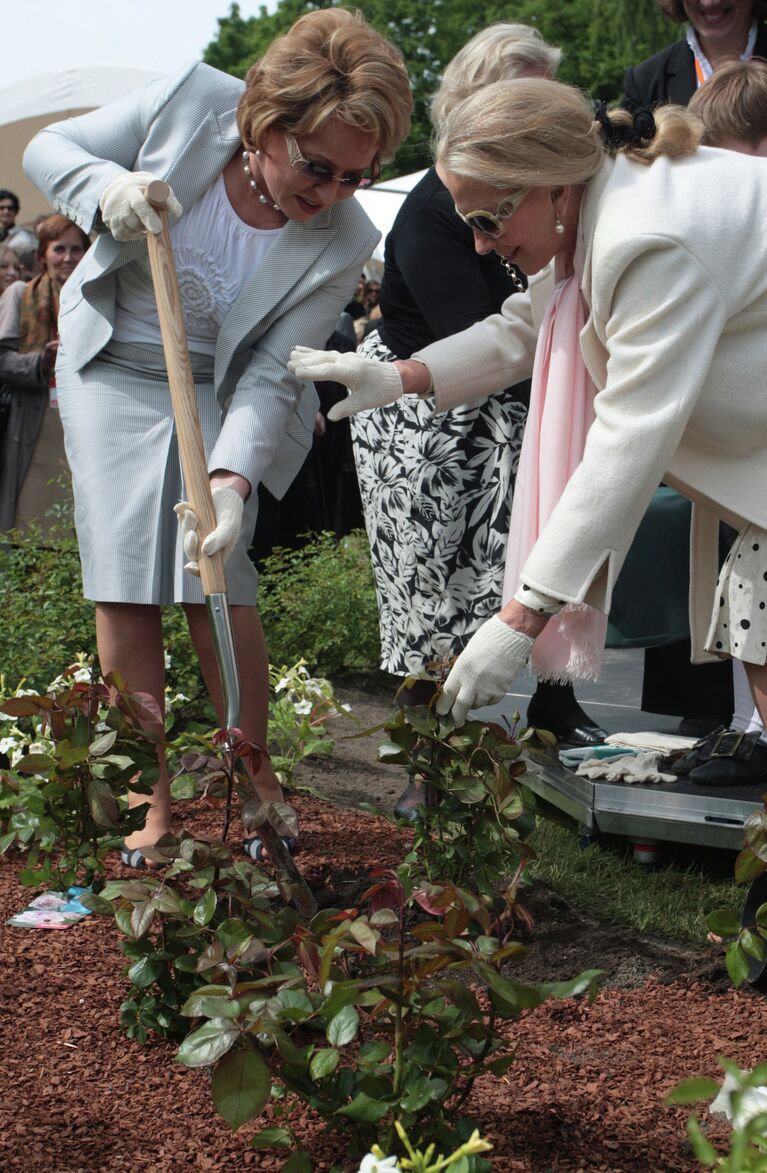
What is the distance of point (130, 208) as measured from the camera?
8.49ft

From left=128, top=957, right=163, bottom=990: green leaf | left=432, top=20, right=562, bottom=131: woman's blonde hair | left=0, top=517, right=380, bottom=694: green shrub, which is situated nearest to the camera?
left=128, top=957, right=163, bottom=990: green leaf

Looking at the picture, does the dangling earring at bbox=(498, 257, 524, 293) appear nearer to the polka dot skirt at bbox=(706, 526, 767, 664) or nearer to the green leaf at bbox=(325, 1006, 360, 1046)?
the polka dot skirt at bbox=(706, 526, 767, 664)

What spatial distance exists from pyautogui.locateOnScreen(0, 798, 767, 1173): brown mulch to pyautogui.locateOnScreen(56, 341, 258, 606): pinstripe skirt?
72 centimetres

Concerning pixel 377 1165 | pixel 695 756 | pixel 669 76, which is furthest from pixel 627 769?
pixel 669 76

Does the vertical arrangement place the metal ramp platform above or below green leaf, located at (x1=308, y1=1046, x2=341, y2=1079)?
below

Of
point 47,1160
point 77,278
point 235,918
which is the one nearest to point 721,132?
point 77,278

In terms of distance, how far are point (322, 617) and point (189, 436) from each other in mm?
2721

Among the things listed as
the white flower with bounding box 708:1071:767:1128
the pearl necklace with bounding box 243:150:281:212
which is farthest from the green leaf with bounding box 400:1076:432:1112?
the pearl necklace with bounding box 243:150:281:212

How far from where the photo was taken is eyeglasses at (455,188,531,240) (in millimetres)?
2125

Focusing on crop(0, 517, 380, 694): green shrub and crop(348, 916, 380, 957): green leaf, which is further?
crop(0, 517, 380, 694): green shrub

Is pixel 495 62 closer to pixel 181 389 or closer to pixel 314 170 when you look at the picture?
pixel 314 170

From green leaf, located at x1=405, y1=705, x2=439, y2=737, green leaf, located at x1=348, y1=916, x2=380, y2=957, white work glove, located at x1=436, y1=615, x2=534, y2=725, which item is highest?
white work glove, located at x1=436, y1=615, x2=534, y2=725

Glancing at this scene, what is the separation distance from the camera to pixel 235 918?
1847mm

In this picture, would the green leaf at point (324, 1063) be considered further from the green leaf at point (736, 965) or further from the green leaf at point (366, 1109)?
the green leaf at point (736, 965)
